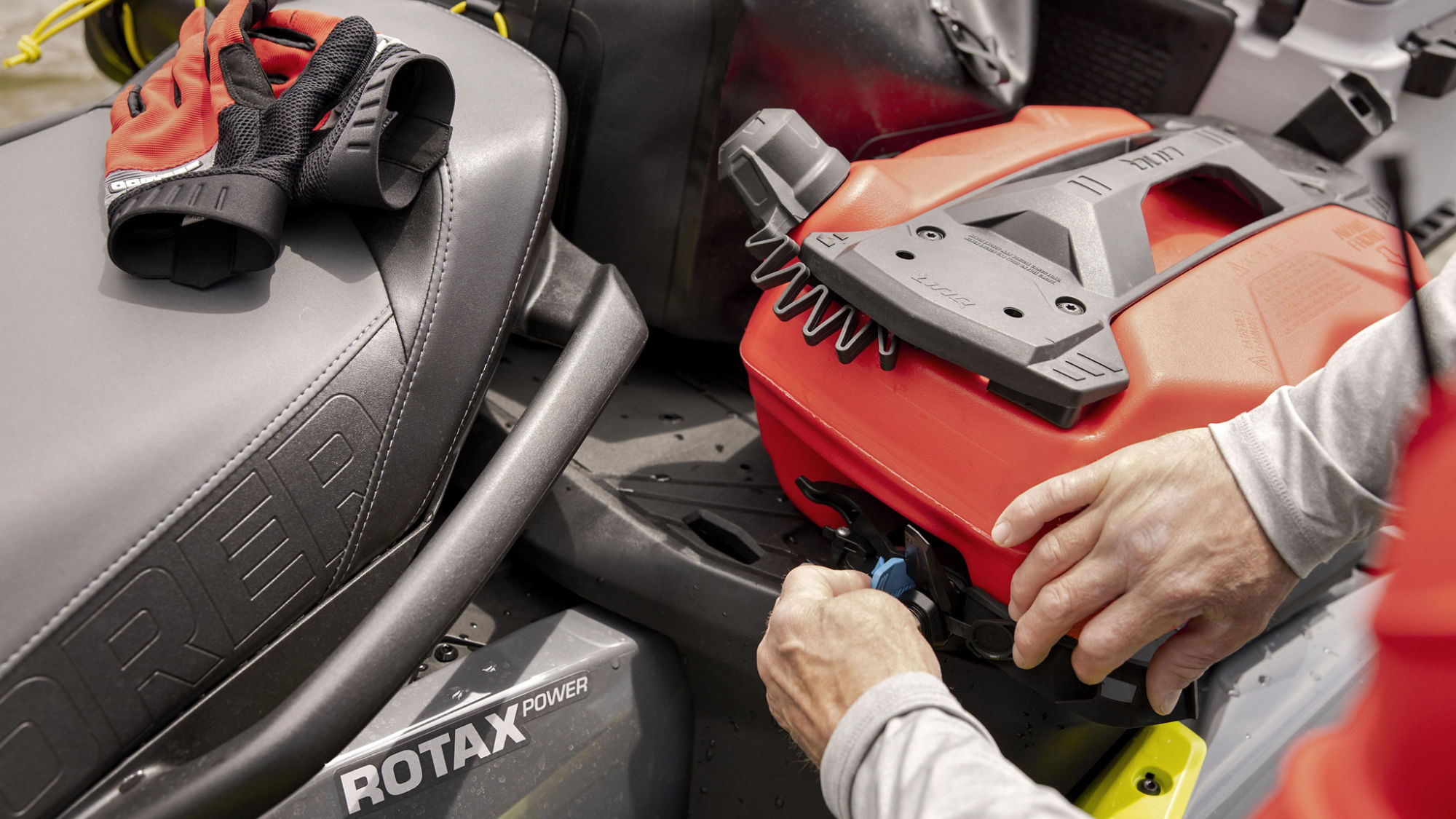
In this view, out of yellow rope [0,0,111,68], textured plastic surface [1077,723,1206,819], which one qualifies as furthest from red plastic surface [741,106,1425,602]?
yellow rope [0,0,111,68]

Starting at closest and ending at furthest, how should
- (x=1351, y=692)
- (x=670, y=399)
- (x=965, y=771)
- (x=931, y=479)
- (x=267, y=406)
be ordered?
(x=965, y=771), (x=267, y=406), (x=931, y=479), (x=1351, y=692), (x=670, y=399)

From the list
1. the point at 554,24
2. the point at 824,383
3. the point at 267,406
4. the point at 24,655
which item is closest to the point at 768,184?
the point at 824,383

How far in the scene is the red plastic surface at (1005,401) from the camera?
686 mm

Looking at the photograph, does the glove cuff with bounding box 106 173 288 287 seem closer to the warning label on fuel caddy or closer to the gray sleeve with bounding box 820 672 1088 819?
the warning label on fuel caddy

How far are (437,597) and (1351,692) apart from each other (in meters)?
0.84

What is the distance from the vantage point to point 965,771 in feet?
1.65

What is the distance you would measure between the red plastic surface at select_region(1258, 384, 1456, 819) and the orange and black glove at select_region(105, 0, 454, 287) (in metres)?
0.59

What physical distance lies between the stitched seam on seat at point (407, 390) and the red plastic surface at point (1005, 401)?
0.25 meters

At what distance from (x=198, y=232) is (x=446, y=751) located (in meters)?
0.39

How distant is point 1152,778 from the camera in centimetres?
83

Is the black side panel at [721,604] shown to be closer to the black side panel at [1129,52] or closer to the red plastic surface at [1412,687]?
the red plastic surface at [1412,687]

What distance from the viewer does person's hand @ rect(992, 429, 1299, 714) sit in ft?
2.00

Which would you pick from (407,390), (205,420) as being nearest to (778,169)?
(407,390)

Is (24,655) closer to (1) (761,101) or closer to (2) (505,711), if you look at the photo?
(2) (505,711)
